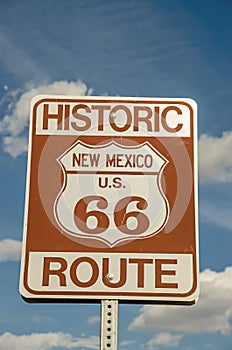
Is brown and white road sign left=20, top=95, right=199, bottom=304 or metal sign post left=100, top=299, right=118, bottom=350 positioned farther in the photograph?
brown and white road sign left=20, top=95, right=199, bottom=304

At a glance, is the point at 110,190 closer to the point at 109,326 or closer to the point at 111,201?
the point at 111,201

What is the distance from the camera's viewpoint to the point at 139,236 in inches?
159

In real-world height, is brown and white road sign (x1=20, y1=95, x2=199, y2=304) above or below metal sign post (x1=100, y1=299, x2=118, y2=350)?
above

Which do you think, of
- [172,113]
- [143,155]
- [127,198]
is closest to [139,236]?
[127,198]

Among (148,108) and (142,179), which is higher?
(148,108)

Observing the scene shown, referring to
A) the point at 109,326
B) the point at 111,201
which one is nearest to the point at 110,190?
the point at 111,201

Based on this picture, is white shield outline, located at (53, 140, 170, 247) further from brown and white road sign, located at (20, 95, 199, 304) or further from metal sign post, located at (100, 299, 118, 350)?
metal sign post, located at (100, 299, 118, 350)

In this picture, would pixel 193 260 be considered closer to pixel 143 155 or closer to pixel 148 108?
pixel 143 155

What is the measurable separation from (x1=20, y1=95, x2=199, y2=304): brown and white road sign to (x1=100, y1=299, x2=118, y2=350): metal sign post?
72 mm

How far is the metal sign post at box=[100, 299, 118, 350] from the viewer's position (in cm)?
372

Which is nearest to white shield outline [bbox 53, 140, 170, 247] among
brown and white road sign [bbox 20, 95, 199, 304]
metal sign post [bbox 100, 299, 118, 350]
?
brown and white road sign [bbox 20, 95, 199, 304]

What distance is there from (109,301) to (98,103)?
1.31 metres

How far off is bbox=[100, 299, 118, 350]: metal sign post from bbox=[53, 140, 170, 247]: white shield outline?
1.26 feet

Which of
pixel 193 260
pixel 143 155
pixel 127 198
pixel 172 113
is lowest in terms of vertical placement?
pixel 193 260
